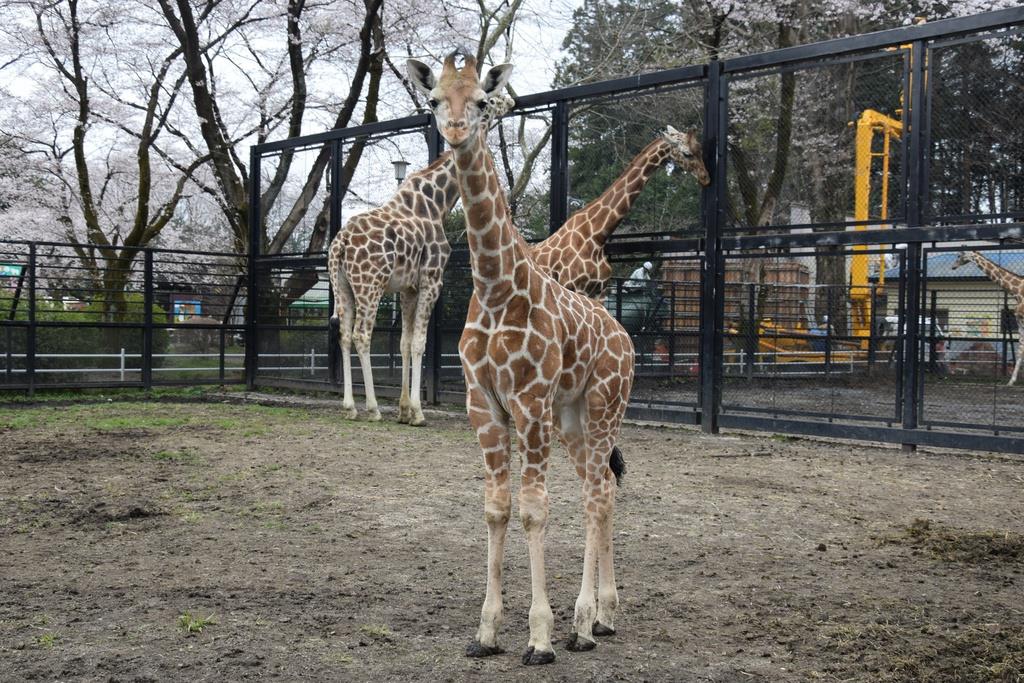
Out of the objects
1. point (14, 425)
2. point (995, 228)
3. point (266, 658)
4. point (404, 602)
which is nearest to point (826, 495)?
point (995, 228)

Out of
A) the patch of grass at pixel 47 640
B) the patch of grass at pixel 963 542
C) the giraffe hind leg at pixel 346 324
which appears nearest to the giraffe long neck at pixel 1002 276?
the giraffe hind leg at pixel 346 324

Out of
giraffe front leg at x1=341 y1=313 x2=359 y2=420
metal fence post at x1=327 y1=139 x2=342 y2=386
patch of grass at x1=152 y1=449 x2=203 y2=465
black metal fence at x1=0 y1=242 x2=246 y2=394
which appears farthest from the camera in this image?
metal fence post at x1=327 y1=139 x2=342 y2=386

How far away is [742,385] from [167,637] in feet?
39.3

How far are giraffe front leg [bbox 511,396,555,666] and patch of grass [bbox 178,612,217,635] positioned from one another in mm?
1300

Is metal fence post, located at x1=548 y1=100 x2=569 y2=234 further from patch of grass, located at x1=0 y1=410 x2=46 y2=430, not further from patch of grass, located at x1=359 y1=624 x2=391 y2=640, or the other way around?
patch of grass, located at x1=359 y1=624 x2=391 y2=640

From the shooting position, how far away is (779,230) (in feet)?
36.8

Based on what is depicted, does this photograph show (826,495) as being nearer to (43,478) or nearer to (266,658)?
(266,658)

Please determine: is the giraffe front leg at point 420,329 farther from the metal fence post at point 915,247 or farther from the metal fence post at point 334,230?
the metal fence post at point 915,247

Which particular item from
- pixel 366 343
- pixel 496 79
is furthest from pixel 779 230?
pixel 496 79

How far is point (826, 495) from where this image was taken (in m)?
6.87

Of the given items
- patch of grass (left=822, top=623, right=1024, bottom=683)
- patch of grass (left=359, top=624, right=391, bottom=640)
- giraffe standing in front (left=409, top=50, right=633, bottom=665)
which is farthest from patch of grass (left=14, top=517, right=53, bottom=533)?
patch of grass (left=822, top=623, right=1024, bottom=683)

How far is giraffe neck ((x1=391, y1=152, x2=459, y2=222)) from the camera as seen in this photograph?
11312 millimetres

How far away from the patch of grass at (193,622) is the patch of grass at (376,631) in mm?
611

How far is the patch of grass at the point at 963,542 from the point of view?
5.20 m
